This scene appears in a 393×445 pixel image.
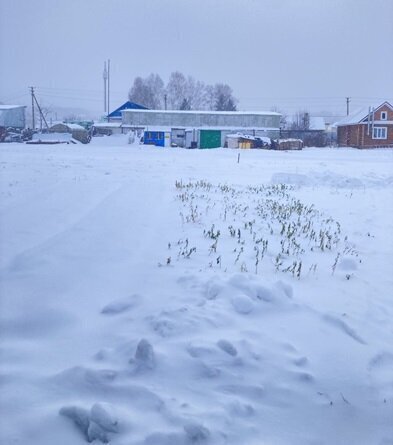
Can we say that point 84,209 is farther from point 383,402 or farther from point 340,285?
point 383,402

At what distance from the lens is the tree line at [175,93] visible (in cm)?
9475

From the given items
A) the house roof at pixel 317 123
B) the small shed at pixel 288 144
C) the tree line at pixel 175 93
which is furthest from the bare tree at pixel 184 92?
the small shed at pixel 288 144

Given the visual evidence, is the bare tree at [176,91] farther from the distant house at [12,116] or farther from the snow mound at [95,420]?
the snow mound at [95,420]

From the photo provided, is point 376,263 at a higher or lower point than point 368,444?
higher

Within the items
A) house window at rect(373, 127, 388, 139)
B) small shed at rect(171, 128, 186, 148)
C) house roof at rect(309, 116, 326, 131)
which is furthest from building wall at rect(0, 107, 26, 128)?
house window at rect(373, 127, 388, 139)

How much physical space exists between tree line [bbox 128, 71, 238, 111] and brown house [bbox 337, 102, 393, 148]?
4120 centimetres

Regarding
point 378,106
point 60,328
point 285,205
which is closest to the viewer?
point 60,328

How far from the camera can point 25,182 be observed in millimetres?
11281

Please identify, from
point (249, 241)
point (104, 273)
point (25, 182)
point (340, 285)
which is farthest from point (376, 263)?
point (25, 182)

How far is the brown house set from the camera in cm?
5456

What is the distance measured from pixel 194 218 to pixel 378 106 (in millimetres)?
53190

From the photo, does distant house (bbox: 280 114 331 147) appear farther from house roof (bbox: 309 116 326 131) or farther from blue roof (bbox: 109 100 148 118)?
blue roof (bbox: 109 100 148 118)

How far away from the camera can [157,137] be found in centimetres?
5394

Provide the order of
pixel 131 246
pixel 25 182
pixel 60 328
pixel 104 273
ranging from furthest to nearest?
pixel 25 182 → pixel 131 246 → pixel 104 273 → pixel 60 328
